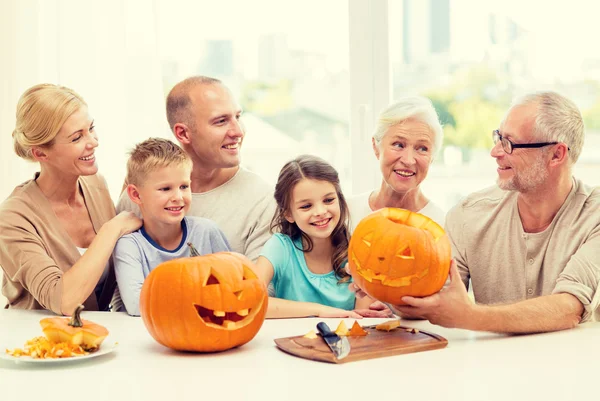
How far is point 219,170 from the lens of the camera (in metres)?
3.04

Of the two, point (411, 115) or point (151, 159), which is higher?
point (411, 115)

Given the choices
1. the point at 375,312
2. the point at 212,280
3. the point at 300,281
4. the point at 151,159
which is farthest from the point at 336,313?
the point at 151,159

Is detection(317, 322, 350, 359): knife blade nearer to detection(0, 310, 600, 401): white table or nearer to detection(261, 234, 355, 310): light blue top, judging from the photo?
detection(0, 310, 600, 401): white table

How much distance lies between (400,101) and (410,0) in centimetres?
106

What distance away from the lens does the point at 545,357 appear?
1804 millimetres

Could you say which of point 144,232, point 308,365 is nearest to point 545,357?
point 308,365

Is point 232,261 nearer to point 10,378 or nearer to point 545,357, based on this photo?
point 10,378

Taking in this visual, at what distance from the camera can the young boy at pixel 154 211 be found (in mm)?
2512

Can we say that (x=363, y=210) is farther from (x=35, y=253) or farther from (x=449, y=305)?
(x=35, y=253)

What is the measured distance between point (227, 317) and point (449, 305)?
0.55 metres

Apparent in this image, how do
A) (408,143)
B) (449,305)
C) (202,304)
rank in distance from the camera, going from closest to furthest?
(202,304), (449,305), (408,143)

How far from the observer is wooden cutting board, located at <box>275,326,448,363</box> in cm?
179

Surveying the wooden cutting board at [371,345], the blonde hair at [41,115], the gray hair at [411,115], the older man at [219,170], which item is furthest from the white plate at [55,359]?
the gray hair at [411,115]

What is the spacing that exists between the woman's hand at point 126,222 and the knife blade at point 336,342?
93 cm
